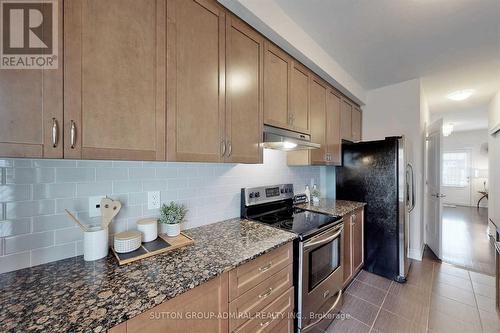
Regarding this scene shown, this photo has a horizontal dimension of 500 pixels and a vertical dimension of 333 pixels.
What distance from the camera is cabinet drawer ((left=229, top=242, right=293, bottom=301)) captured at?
1.05 m

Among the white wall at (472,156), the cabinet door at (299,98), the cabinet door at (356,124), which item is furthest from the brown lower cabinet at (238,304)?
the white wall at (472,156)

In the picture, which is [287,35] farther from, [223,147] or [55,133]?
[55,133]

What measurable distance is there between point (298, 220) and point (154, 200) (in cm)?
118

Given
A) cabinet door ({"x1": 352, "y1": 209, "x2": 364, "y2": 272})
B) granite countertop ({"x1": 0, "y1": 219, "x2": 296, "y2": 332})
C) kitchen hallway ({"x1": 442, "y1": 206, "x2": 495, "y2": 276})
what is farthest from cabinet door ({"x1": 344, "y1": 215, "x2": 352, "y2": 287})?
kitchen hallway ({"x1": 442, "y1": 206, "x2": 495, "y2": 276})

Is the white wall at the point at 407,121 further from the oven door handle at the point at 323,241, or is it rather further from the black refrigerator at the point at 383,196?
the oven door handle at the point at 323,241

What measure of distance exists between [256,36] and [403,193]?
2.41m

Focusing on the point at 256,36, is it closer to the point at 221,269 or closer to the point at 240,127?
the point at 240,127

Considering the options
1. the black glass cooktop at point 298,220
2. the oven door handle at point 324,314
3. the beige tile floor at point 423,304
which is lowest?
the beige tile floor at point 423,304

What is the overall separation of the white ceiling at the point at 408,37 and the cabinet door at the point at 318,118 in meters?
0.40

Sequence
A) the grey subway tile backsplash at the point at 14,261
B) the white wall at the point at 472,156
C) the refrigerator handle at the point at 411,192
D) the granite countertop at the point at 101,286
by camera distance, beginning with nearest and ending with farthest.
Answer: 1. the granite countertop at the point at 101,286
2. the grey subway tile backsplash at the point at 14,261
3. the refrigerator handle at the point at 411,192
4. the white wall at the point at 472,156

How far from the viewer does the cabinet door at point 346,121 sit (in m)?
2.82

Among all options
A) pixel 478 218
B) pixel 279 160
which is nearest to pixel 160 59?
pixel 279 160

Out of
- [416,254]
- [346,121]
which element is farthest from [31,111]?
[416,254]

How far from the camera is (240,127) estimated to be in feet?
4.71
